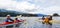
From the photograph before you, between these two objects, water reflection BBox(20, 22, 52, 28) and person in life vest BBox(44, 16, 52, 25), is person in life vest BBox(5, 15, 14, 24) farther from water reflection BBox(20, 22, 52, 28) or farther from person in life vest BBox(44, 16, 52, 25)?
person in life vest BBox(44, 16, 52, 25)

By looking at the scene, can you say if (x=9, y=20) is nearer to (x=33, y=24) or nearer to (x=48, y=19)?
(x=33, y=24)

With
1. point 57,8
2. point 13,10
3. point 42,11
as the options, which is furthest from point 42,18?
point 13,10

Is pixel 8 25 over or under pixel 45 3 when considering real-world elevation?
under

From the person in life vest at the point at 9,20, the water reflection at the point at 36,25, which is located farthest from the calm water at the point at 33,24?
the person in life vest at the point at 9,20

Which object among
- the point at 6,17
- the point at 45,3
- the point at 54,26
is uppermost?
the point at 45,3

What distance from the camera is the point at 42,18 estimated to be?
137 centimetres

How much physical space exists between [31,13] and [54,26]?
10.5 inches

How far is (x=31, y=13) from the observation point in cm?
138

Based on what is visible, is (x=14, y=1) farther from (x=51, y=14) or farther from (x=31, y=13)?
(x=51, y=14)

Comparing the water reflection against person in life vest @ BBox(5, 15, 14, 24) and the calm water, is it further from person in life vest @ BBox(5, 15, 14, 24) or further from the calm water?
person in life vest @ BBox(5, 15, 14, 24)

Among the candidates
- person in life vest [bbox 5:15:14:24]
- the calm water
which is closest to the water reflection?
the calm water

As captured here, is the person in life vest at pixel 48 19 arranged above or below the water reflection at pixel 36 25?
above

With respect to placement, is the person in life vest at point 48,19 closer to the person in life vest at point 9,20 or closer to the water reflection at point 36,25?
the water reflection at point 36,25

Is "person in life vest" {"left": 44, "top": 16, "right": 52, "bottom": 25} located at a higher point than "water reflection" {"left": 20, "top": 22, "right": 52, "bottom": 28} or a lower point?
higher
